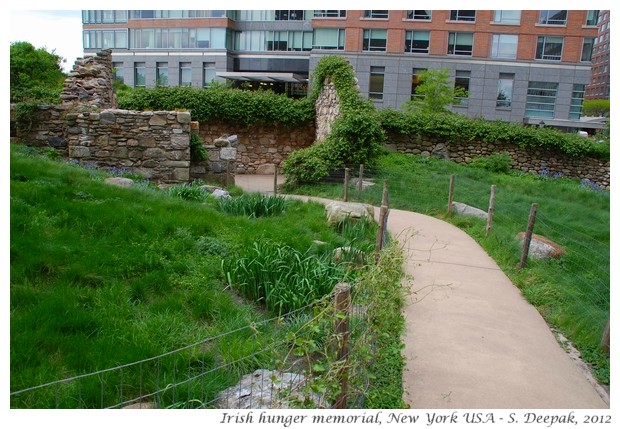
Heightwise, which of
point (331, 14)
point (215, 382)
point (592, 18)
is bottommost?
point (215, 382)

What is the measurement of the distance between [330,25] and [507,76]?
38.2ft

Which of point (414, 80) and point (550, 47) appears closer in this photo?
point (550, 47)

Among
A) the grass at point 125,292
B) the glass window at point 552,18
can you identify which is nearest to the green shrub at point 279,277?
the grass at point 125,292

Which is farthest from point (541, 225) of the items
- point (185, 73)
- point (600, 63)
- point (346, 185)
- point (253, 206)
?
point (185, 73)

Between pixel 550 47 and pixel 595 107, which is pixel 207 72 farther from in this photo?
pixel 595 107

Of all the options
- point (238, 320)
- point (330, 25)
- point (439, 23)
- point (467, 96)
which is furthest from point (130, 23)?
point (238, 320)

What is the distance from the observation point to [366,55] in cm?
3381

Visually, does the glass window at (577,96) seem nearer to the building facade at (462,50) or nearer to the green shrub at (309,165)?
the building facade at (462,50)

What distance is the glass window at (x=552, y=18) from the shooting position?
105 feet

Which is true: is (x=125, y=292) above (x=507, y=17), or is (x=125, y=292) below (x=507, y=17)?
below

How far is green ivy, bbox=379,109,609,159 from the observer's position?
19.7m

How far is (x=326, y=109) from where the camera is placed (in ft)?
58.1

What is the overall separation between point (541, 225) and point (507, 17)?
27.8 metres

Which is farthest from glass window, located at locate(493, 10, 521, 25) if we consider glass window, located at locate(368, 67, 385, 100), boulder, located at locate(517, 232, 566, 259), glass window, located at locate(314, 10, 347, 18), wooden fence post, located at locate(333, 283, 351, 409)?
wooden fence post, located at locate(333, 283, 351, 409)
